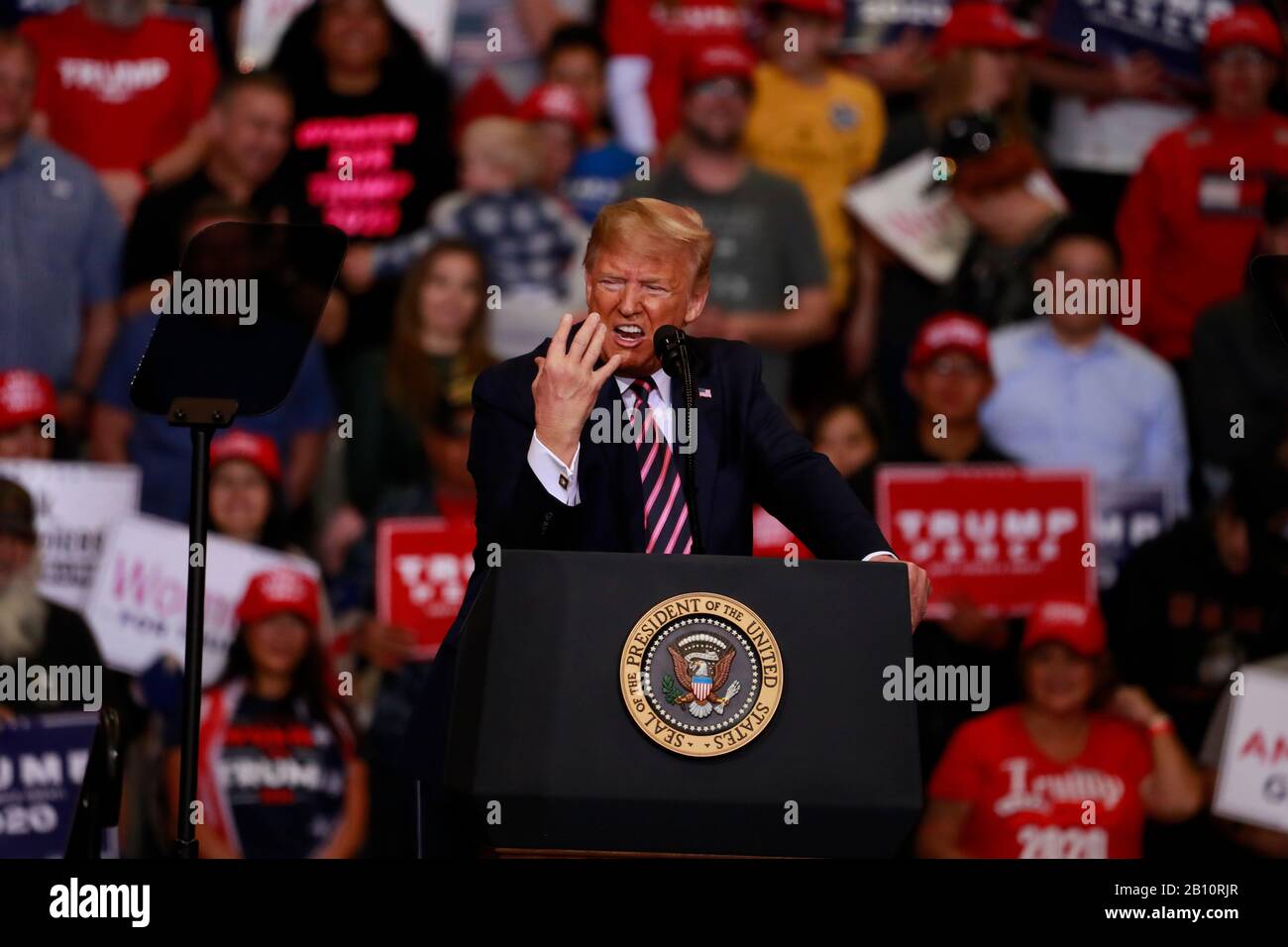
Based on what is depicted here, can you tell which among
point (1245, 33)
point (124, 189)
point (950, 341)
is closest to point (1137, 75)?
point (1245, 33)

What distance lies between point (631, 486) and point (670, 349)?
25cm

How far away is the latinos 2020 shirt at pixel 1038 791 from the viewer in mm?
5871

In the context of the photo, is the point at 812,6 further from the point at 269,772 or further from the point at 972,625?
the point at 269,772

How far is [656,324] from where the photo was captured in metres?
3.44

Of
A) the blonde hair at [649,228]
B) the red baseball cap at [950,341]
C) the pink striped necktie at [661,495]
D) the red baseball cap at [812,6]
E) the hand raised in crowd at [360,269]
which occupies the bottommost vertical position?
the pink striped necktie at [661,495]

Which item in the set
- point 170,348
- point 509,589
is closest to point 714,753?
point 509,589

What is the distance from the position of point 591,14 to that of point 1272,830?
3625 mm

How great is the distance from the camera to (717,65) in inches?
270

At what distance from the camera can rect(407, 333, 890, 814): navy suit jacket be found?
331cm

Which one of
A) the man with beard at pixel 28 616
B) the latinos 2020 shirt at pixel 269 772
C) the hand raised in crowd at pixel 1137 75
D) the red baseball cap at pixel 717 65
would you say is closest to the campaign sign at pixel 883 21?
the hand raised in crowd at pixel 1137 75

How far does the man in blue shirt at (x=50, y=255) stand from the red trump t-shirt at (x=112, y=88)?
298 millimetres

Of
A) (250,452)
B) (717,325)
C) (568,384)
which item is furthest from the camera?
(717,325)

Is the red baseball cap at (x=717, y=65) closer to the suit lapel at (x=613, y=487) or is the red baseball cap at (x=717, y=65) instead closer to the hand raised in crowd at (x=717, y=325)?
the hand raised in crowd at (x=717, y=325)

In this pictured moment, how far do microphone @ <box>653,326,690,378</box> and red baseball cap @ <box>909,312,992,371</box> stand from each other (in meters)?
3.44
